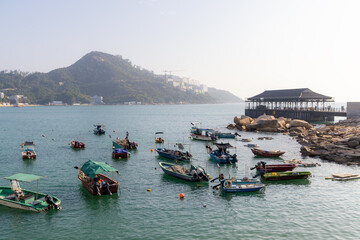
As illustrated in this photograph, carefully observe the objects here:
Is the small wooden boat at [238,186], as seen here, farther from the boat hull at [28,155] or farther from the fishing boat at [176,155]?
the boat hull at [28,155]

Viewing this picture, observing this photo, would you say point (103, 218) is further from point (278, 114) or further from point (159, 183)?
point (278, 114)

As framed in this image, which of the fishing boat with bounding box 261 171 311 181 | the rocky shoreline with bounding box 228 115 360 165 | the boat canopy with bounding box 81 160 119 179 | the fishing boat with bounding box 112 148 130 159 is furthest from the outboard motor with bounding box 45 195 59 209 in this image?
the rocky shoreline with bounding box 228 115 360 165

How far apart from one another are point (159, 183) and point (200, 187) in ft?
16.4

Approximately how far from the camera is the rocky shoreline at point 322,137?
45844mm

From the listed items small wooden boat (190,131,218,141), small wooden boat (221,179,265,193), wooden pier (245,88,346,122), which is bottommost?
small wooden boat (221,179,265,193)

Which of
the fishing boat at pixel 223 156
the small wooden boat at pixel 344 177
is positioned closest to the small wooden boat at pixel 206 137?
the fishing boat at pixel 223 156

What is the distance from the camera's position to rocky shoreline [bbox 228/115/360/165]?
4584 cm

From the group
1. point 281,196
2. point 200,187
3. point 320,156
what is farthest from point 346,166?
point 200,187

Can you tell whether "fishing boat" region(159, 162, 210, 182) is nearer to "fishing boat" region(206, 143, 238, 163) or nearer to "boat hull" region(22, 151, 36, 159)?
"fishing boat" region(206, 143, 238, 163)

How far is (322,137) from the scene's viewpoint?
6309cm

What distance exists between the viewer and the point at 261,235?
2130 cm

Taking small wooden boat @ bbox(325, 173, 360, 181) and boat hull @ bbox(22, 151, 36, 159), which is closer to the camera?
small wooden boat @ bbox(325, 173, 360, 181)

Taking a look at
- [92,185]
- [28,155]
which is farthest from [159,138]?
[92,185]

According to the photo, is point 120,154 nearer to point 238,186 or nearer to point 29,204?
point 29,204
